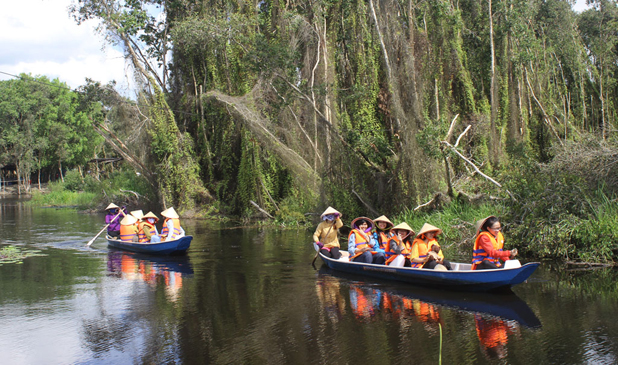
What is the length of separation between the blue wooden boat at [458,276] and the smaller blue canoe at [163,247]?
5271mm

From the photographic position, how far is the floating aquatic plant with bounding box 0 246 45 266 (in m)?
14.8

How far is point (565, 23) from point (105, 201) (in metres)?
28.9

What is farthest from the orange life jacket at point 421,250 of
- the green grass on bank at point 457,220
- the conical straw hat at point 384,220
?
the green grass on bank at point 457,220

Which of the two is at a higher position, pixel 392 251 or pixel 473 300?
pixel 392 251

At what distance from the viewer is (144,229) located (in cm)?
1555

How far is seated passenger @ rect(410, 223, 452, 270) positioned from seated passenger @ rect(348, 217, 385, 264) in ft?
3.95

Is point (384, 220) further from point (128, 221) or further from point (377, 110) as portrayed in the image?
point (377, 110)

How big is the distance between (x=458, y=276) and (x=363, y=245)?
2.74 m

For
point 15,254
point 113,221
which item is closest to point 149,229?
point 113,221

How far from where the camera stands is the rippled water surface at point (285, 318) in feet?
22.5

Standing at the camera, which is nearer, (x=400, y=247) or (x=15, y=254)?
(x=400, y=247)

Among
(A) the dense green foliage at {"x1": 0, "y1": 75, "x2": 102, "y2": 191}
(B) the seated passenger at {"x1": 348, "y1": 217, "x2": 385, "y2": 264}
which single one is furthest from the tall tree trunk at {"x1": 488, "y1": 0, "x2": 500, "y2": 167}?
(A) the dense green foliage at {"x1": 0, "y1": 75, "x2": 102, "y2": 191}

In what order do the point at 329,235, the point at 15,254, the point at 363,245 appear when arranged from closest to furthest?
the point at 363,245 → the point at 329,235 → the point at 15,254

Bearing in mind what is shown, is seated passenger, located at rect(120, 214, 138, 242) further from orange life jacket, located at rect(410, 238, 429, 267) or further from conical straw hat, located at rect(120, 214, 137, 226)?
orange life jacket, located at rect(410, 238, 429, 267)
